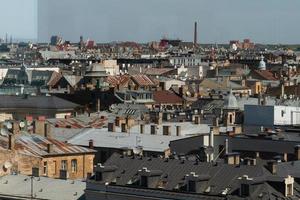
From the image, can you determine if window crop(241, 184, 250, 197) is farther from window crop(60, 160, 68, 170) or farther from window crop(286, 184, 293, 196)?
window crop(60, 160, 68, 170)

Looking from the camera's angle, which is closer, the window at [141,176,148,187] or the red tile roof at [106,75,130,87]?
the window at [141,176,148,187]

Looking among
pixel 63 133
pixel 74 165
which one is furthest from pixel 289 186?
pixel 63 133

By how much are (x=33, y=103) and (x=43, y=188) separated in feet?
49.6

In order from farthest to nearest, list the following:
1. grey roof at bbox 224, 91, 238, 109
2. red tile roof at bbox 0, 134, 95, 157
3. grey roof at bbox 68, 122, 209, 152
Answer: grey roof at bbox 224, 91, 238, 109 → grey roof at bbox 68, 122, 209, 152 → red tile roof at bbox 0, 134, 95, 157

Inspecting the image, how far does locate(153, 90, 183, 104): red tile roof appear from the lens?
38.0m

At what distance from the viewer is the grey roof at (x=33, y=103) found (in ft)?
103

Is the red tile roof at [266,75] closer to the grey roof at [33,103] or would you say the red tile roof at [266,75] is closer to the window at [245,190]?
the grey roof at [33,103]

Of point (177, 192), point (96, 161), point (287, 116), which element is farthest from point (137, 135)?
point (177, 192)

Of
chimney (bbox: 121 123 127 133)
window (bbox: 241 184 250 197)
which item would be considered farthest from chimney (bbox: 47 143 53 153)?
window (bbox: 241 184 250 197)

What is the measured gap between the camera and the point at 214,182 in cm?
1472

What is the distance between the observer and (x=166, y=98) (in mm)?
38625

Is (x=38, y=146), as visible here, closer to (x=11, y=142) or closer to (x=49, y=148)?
(x=49, y=148)

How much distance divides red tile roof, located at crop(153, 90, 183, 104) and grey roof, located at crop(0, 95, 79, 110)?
18.5ft

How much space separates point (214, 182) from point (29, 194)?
128 inches
